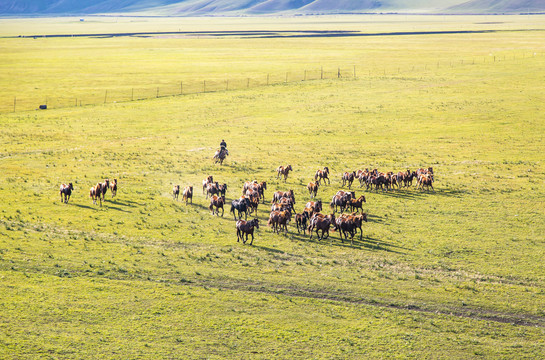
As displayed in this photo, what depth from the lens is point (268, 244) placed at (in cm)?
3067

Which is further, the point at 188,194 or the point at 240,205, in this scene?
the point at 188,194

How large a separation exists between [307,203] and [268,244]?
5.28 metres

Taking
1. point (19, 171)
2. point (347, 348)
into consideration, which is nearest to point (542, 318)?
point (347, 348)

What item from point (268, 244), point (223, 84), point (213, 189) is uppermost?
point (223, 84)

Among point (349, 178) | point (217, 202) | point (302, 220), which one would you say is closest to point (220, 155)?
point (349, 178)

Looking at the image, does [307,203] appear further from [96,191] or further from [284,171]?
[96,191]

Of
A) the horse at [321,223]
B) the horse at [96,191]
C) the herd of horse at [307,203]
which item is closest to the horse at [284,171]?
the herd of horse at [307,203]

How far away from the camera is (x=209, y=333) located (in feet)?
72.6

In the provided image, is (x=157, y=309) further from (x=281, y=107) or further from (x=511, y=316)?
(x=281, y=107)

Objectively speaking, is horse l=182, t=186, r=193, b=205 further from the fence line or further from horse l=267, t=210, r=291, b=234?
the fence line

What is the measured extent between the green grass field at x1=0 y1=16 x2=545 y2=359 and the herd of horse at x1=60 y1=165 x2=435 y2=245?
2.49 feet

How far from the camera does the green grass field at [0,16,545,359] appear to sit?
21984mm

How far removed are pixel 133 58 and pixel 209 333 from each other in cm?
14321

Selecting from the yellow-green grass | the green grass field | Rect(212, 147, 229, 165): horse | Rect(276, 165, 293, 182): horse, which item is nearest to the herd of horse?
Rect(276, 165, 293, 182): horse
